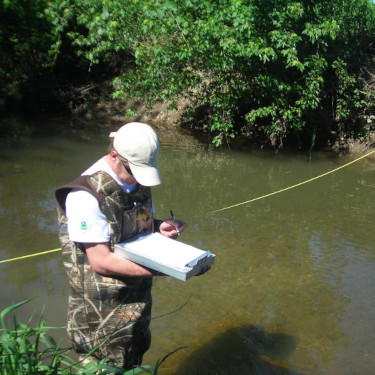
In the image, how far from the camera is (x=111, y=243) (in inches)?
82.0

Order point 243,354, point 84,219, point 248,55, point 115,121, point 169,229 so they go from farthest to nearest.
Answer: point 115,121 → point 248,55 → point 243,354 → point 169,229 → point 84,219

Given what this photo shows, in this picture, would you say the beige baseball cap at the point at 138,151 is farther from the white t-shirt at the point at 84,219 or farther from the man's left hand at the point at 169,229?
the man's left hand at the point at 169,229

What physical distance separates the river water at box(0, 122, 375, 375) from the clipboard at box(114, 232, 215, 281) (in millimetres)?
1412

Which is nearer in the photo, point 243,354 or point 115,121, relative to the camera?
point 243,354

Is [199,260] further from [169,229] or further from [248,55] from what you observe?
[248,55]

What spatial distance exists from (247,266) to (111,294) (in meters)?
2.78

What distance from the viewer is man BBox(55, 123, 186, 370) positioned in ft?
6.63

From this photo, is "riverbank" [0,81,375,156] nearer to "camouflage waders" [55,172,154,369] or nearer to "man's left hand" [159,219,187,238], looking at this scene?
"man's left hand" [159,219,187,238]

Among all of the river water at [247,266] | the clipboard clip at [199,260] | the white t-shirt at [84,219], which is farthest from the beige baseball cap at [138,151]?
the river water at [247,266]

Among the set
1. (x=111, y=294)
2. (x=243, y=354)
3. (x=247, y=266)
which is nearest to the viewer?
(x=111, y=294)

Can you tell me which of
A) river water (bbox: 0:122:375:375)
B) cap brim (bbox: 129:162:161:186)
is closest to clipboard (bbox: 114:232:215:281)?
cap brim (bbox: 129:162:161:186)

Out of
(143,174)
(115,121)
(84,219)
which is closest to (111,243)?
(84,219)

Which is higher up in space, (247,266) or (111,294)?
(111,294)

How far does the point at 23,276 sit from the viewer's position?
4.33 meters
